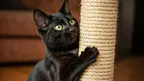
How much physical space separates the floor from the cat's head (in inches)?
35.3

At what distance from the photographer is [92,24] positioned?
1151 mm

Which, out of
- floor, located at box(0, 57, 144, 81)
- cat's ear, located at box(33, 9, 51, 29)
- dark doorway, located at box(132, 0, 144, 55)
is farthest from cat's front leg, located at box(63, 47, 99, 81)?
dark doorway, located at box(132, 0, 144, 55)

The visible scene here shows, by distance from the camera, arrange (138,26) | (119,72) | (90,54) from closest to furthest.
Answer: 1. (90,54)
2. (119,72)
3. (138,26)

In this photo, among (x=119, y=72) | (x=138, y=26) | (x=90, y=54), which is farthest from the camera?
(x=138, y=26)

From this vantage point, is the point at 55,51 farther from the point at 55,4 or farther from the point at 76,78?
the point at 55,4

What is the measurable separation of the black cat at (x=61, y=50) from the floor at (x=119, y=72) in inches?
34.3

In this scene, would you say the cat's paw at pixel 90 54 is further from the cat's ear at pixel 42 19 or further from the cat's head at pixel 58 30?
the cat's ear at pixel 42 19

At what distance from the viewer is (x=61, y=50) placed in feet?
3.97

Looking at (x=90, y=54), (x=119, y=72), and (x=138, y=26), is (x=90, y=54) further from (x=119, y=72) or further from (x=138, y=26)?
(x=138, y=26)

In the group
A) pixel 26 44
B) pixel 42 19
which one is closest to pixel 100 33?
pixel 42 19

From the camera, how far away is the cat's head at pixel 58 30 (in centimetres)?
117

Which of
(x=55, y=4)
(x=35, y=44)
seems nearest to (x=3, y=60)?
(x=35, y=44)

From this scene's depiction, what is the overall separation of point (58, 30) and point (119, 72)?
1271 millimetres

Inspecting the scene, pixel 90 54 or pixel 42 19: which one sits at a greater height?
pixel 42 19
